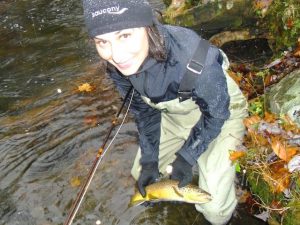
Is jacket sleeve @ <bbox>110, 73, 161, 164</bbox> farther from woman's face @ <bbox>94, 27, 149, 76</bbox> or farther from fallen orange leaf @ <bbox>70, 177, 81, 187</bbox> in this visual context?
fallen orange leaf @ <bbox>70, 177, 81, 187</bbox>

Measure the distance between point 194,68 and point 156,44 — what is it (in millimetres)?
368

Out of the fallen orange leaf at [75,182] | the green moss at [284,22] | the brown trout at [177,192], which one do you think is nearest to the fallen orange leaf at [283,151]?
the brown trout at [177,192]

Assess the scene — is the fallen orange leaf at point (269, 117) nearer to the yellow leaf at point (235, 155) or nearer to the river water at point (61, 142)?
the yellow leaf at point (235, 155)

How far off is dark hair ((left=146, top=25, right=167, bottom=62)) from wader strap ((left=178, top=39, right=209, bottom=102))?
240 millimetres

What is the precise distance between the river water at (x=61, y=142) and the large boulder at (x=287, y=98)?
3.87 ft

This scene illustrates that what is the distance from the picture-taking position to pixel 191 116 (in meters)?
3.76

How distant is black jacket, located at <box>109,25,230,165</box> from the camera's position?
3.12 metres

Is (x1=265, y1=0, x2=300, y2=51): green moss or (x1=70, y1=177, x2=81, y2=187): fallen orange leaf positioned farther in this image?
(x1=265, y1=0, x2=300, y2=51): green moss

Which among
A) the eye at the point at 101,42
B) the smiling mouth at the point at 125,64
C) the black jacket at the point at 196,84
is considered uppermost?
the eye at the point at 101,42

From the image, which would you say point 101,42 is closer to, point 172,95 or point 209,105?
point 172,95

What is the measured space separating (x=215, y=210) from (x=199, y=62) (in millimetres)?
1470

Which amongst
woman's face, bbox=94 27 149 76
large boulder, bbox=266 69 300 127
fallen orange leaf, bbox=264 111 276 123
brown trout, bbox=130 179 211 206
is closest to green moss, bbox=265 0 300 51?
large boulder, bbox=266 69 300 127

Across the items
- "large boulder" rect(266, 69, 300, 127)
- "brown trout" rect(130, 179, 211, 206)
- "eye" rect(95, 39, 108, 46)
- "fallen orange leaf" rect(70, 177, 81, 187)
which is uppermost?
"eye" rect(95, 39, 108, 46)

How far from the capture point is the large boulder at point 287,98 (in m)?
3.83
